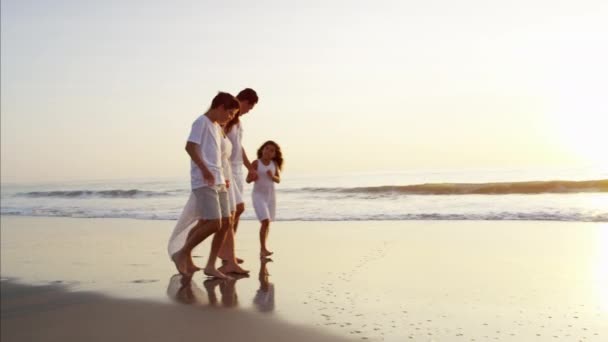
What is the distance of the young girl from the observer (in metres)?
7.98

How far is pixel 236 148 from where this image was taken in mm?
7184

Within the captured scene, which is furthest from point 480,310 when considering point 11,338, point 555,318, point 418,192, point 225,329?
point 418,192

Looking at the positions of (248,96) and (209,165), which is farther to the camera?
(248,96)

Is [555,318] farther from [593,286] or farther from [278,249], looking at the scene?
[278,249]

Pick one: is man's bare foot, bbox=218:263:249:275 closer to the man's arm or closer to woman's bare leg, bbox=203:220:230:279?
woman's bare leg, bbox=203:220:230:279

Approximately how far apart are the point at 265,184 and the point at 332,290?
271 centimetres

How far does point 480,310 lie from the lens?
470 cm

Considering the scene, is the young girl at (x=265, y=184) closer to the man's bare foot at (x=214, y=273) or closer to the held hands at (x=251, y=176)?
the held hands at (x=251, y=176)

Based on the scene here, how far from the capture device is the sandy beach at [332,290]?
4234 millimetres

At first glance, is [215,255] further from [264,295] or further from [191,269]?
[264,295]

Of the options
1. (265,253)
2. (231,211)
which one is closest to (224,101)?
(231,211)

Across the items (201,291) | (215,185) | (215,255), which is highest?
(215,185)

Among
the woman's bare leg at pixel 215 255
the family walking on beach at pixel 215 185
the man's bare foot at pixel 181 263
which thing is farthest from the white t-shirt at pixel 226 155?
the man's bare foot at pixel 181 263

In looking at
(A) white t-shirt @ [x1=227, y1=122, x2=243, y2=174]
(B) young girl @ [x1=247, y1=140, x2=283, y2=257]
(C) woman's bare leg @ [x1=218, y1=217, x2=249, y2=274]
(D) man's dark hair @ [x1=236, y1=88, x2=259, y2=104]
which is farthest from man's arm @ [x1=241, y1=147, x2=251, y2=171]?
(C) woman's bare leg @ [x1=218, y1=217, x2=249, y2=274]
